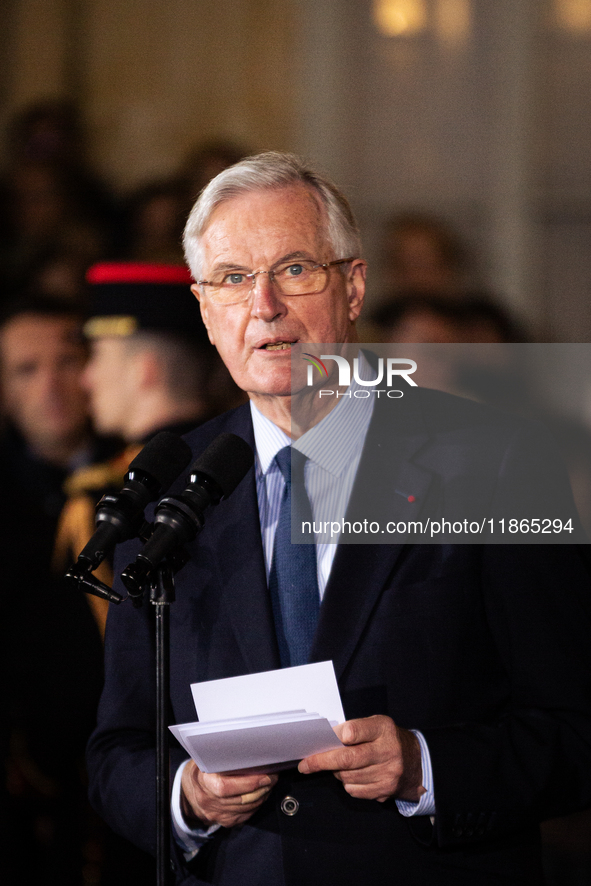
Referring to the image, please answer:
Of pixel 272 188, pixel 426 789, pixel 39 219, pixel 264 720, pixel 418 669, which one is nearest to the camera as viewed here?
pixel 264 720

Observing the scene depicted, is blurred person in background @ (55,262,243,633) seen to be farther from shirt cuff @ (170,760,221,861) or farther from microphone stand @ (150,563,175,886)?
microphone stand @ (150,563,175,886)

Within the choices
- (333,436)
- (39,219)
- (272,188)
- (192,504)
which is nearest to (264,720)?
(192,504)

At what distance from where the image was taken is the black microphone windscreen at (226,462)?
1.24 meters

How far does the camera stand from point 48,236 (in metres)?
3.23

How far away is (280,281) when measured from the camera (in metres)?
1.55

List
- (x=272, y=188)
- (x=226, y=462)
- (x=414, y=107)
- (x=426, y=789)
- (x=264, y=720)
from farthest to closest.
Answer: (x=414, y=107) → (x=272, y=188) → (x=426, y=789) → (x=226, y=462) → (x=264, y=720)

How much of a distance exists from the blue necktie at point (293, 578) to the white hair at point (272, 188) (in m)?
0.39

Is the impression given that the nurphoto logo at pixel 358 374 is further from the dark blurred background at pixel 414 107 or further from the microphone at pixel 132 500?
the dark blurred background at pixel 414 107

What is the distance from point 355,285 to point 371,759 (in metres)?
0.85

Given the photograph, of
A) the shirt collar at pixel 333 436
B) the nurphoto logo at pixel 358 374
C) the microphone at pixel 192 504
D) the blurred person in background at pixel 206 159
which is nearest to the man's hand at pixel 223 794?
the microphone at pixel 192 504

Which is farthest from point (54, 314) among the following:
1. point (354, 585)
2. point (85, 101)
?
point (354, 585)

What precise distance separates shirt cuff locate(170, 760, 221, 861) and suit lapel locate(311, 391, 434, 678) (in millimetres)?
303

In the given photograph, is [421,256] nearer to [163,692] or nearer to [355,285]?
[355,285]

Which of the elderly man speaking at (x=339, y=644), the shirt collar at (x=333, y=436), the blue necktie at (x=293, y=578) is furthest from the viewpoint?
the shirt collar at (x=333, y=436)
